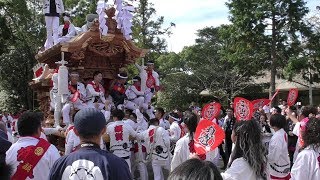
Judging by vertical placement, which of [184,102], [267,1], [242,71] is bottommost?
[184,102]

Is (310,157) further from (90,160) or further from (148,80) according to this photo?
(148,80)

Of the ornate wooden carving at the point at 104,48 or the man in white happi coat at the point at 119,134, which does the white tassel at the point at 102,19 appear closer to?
the ornate wooden carving at the point at 104,48

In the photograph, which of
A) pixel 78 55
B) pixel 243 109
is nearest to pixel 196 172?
pixel 243 109

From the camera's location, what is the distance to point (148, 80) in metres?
12.6

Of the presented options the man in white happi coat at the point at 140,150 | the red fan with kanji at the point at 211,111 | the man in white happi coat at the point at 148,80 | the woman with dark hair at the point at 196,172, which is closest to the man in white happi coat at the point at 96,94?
the man in white happi coat at the point at 140,150

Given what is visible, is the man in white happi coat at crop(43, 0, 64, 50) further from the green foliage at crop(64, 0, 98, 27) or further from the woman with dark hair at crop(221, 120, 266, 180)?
the green foliage at crop(64, 0, 98, 27)

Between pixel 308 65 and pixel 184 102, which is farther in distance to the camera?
pixel 184 102

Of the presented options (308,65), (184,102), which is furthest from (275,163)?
(184,102)

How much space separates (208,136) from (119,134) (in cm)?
482

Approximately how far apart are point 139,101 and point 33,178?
7.97 m

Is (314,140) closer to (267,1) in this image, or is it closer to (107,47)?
(107,47)

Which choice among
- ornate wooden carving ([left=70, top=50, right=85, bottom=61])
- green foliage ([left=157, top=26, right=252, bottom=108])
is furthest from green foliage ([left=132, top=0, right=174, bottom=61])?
ornate wooden carving ([left=70, top=50, right=85, bottom=61])

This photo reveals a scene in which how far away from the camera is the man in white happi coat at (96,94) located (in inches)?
428

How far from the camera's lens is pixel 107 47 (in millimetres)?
11719
